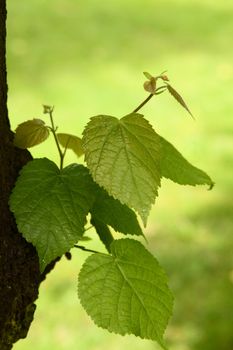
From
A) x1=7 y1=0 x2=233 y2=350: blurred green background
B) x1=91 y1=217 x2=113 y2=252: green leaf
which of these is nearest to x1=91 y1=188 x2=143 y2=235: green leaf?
x1=91 y1=217 x2=113 y2=252: green leaf

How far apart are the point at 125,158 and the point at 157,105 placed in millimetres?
4967

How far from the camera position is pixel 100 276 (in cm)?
98

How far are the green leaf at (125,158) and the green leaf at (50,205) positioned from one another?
8cm

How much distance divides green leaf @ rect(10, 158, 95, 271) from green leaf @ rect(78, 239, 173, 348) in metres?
0.05

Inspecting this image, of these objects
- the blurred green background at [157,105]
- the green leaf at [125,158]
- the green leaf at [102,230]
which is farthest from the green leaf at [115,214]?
the blurred green background at [157,105]

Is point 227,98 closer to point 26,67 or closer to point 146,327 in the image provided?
point 26,67

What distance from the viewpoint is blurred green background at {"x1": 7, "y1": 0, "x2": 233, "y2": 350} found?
3.46 meters

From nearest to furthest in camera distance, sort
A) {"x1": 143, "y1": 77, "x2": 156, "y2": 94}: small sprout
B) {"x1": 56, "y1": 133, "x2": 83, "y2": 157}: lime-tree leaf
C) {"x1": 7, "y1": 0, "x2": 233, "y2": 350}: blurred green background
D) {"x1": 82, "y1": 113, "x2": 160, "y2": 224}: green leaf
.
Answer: {"x1": 82, "y1": 113, "x2": 160, "y2": 224}: green leaf, {"x1": 143, "y1": 77, "x2": 156, "y2": 94}: small sprout, {"x1": 56, "y1": 133, "x2": 83, "y2": 157}: lime-tree leaf, {"x1": 7, "y1": 0, "x2": 233, "y2": 350}: blurred green background

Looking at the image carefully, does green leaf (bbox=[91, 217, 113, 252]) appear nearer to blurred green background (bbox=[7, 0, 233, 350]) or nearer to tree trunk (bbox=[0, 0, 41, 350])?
tree trunk (bbox=[0, 0, 41, 350])

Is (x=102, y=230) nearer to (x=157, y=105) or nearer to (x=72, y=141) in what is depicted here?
(x=72, y=141)

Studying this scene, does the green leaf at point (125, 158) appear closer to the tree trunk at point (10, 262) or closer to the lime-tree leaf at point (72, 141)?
the tree trunk at point (10, 262)

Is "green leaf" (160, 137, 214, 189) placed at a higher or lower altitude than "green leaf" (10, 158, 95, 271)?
higher

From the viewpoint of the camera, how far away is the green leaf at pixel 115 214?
1064mm

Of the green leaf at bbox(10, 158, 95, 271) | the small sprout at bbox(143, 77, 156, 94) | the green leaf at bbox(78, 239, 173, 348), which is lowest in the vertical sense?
the green leaf at bbox(78, 239, 173, 348)
